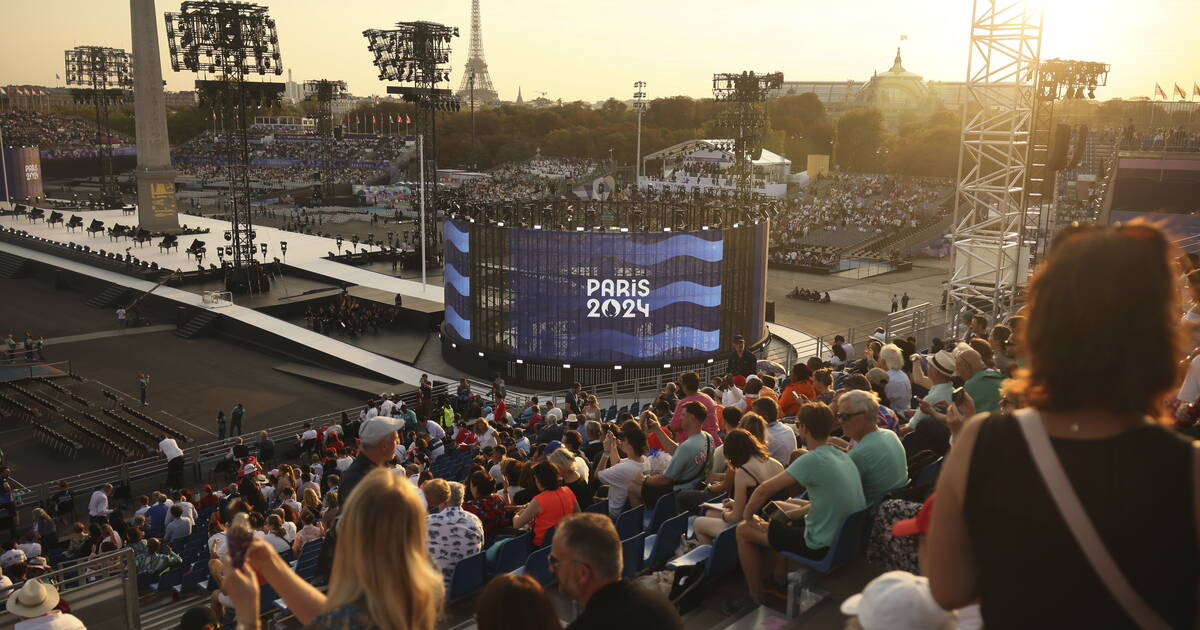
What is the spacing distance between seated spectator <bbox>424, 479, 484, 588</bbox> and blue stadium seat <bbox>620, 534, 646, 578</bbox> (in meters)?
→ 1.08

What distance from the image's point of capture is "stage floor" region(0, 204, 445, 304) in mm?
37500

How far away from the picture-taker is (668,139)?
100250mm

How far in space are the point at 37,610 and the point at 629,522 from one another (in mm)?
4385

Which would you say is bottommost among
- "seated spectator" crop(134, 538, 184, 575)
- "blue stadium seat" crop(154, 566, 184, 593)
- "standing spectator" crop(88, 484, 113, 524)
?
"standing spectator" crop(88, 484, 113, 524)

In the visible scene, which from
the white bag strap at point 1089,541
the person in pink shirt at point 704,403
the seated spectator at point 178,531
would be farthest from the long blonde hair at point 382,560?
the seated spectator at point 178,531

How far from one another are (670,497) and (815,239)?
47.6 metres

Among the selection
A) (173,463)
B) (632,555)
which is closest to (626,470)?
(632,555)

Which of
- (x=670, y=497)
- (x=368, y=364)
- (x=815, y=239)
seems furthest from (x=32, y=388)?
(x=815, y=239)

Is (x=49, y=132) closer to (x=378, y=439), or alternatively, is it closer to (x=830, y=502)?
(x=378, y=439)

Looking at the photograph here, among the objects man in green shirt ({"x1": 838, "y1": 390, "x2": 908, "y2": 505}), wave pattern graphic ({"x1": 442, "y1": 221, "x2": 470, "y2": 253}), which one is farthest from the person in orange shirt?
wave pattern graphic ({"x1": 442, "y1": 221, "x2": 470, "y2": 253})

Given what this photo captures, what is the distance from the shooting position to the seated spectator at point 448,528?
6117mm

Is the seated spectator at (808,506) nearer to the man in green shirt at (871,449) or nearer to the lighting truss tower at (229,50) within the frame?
the man in green shirt at (871,449)

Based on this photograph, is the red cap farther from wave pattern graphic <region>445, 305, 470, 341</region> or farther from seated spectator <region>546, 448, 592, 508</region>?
wave pattern graphic <region>445, 305, 470, 341</region>

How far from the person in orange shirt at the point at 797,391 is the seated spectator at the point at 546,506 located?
166 inches
